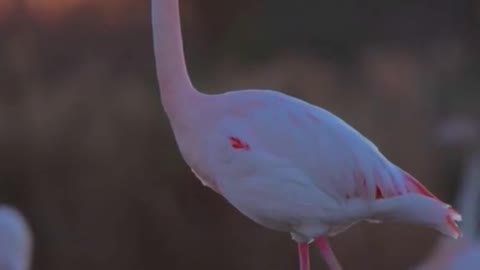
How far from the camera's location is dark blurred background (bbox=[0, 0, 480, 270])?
609 cm

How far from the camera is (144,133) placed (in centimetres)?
639

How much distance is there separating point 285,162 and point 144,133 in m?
3.67

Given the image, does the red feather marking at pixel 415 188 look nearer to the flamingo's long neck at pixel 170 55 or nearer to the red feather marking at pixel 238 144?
the red feather marking at pixel 238 144

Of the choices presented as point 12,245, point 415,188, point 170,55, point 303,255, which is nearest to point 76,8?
point 12,245

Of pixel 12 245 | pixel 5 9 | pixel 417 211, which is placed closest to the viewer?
pixel 417 211

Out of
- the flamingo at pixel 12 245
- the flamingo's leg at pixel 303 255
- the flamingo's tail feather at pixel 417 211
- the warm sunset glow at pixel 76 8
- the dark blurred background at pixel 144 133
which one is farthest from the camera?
the warm sunset glow at pixel 76 8

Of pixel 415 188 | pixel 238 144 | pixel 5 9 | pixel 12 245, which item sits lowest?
pixel 12 245

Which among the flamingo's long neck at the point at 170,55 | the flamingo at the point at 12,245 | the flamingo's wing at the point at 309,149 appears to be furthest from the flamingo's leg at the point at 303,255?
the flamingo at the point at 12,245

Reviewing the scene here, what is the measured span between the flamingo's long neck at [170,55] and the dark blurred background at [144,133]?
9.74 feet

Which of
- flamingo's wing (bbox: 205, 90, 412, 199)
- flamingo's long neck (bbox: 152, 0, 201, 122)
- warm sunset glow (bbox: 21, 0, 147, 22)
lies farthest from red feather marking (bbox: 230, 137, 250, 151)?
warm sunset glow (bbox: 21, 0, 147, 22)

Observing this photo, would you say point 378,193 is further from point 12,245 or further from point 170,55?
point 12,245

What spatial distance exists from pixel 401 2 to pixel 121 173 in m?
4.03

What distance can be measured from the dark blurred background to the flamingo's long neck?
297 cm

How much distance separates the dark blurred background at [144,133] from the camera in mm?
6090
